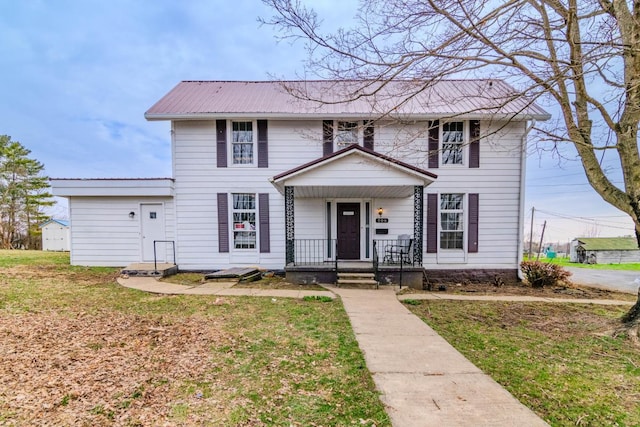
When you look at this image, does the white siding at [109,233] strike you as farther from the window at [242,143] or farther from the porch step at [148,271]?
the window at [242,143]

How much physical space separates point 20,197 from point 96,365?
101ft

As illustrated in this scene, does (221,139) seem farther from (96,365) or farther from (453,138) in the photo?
(453,138)

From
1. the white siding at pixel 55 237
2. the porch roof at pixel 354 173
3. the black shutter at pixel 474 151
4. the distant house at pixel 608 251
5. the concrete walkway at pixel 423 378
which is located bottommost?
the distant house at pixel 608 251

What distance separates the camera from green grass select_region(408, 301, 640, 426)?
256 centimetres

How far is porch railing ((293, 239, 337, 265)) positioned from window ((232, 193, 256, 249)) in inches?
62.4

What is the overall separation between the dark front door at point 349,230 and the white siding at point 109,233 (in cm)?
600

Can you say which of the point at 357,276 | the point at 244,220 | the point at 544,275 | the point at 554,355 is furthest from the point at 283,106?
the point at 544,275

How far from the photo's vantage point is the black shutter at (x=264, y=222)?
966 centimetres

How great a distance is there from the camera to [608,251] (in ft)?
87.8

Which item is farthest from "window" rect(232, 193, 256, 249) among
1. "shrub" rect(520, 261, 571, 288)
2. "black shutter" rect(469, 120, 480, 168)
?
"shrub" rect(520, 261, 571, 288)

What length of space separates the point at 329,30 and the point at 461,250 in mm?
8273

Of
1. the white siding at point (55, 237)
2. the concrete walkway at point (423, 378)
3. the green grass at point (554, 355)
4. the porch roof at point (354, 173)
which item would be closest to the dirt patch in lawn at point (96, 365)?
the concrete walkway at point (423, 378)

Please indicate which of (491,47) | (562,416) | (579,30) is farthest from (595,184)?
(562,416)

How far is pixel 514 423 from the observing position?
2.27 m
